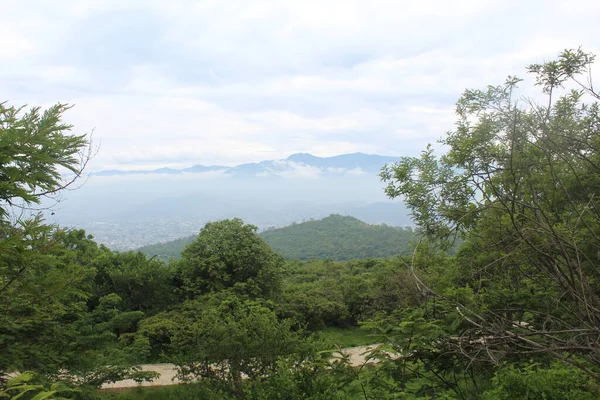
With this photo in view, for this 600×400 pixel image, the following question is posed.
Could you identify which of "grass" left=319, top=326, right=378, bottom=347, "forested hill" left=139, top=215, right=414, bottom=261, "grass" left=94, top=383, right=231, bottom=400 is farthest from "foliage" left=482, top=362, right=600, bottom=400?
"forested hill" left=139, top=215, right=414, bottom=261

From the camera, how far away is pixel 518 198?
381 cm

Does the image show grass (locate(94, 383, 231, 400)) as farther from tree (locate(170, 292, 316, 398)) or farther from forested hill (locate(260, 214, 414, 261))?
forested hill (locate(260, 214, 414, 261))

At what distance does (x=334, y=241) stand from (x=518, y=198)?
5834 centimetres

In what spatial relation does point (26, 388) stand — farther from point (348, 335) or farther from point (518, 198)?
point (348, 335)

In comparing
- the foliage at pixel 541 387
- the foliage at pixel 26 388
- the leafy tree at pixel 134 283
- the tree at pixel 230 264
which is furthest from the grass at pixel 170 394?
the foliage at pixel 541 387

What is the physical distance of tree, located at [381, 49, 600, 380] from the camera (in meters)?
3.43

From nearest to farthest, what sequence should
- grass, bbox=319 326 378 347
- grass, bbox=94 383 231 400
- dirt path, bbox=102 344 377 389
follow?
grass, bbox=94 383 231 400 < dirt path, bbox=102 344 377 389 < grass, bbox=319 326 378 347

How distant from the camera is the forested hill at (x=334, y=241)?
5234 cm

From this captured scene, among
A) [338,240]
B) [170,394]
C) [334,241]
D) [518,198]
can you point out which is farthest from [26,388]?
[338,240]

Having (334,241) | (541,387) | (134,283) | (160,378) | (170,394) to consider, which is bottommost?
(334,241)

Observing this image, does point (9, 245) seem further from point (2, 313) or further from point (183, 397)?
point (183, 397)

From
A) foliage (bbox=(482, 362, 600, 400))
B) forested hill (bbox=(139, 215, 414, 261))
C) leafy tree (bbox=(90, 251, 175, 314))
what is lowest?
forested hill (bbox=(139, 215, 414, 261))

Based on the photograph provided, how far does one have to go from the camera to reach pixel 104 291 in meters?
13.2

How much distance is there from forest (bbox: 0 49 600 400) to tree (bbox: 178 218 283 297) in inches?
176
